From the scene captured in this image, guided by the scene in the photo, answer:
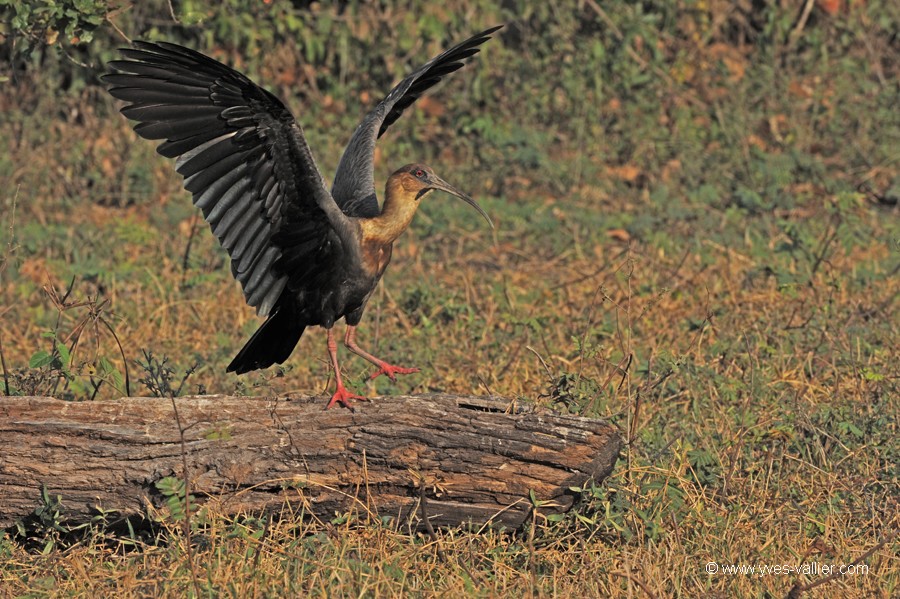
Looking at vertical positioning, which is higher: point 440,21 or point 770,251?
point 440,21

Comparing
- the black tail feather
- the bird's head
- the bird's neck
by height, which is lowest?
the black tail feather

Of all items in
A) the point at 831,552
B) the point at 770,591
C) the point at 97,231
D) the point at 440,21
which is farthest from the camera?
the point at 440,21

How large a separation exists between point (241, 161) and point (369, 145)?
3.56ft

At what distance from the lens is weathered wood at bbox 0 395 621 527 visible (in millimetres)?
4250

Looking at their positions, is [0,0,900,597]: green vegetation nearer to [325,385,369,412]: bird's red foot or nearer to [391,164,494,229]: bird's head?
[325,385,369,412]: bird's red foot

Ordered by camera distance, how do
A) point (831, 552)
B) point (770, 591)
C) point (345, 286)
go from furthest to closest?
1. point (345, 286)
2. point (831, 552)
3. point (770, 591)

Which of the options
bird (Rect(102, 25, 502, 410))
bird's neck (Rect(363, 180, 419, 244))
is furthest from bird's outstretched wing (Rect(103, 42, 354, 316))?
bird's neck (Rect(363, 180, 419, 244))

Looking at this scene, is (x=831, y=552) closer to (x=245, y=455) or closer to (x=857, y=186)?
(x=245, y=455)

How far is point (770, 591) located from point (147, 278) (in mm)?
4696

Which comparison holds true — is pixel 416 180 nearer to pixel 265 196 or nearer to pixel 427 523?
pixel 265 196

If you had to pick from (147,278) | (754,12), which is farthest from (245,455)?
(754,12)

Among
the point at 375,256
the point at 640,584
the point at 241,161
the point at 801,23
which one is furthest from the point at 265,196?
the point at 801,23

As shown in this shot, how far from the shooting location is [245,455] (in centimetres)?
432

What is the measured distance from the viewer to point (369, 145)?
6074 millimetres
